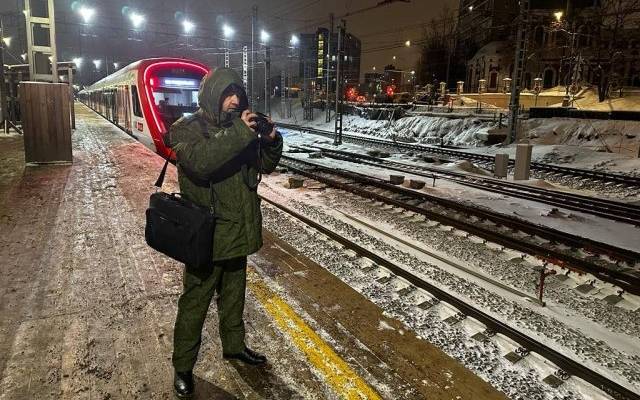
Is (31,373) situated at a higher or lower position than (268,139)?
lower

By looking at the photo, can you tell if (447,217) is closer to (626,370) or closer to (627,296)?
(627,296)

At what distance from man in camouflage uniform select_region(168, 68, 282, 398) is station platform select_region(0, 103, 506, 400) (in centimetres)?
46

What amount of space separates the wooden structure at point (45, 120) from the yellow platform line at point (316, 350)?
9.43 metres

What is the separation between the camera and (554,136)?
74.1 feet

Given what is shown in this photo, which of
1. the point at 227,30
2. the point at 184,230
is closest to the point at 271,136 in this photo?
the point at 184,230

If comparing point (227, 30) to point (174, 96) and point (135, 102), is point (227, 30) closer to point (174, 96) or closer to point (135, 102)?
point (135, 102)

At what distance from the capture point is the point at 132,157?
1293cm

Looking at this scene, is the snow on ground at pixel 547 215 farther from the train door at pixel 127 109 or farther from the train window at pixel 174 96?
the train door at pixel 127 109

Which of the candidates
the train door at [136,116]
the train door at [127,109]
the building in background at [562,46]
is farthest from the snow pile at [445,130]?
the train door at [136,116]

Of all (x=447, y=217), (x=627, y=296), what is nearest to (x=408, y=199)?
(x=447, y=217)

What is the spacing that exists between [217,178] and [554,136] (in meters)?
23.6

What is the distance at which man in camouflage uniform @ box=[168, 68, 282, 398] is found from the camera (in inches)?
103

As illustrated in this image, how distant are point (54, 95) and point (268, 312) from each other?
401 inches

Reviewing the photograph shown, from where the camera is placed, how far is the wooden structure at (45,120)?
11.0 m
